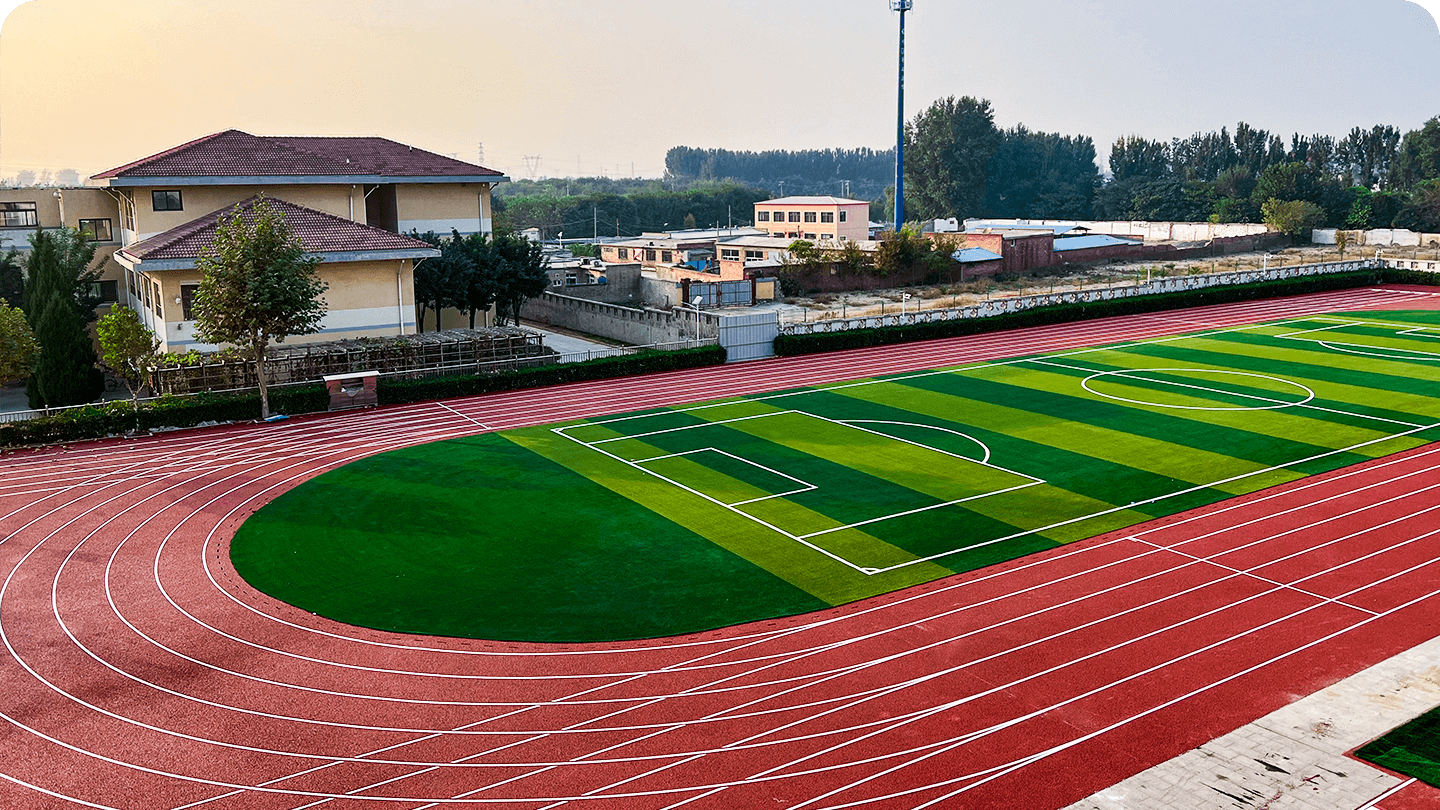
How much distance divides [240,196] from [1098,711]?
37827mm

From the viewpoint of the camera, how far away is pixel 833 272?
62781 mm

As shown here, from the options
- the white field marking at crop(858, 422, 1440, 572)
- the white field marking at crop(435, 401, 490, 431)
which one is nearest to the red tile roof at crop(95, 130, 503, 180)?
the white field marking at crop(435, 401, 490, 431)

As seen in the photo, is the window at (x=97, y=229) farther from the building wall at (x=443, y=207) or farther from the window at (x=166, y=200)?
Result: the building wall at (x=443, y=207)

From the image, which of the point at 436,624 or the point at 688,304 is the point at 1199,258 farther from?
the point at 436,624

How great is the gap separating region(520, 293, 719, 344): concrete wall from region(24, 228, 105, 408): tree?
20.6m

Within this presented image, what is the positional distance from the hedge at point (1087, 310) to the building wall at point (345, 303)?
580 inches

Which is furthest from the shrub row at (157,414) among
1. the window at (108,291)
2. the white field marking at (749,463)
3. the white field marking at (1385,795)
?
the white field marking at (1385,795)

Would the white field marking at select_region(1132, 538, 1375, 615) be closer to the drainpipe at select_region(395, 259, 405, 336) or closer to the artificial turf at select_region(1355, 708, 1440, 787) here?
the artificial turf at select_region(1355, 708, 1440, 787)

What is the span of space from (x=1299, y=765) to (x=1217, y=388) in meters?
24.9

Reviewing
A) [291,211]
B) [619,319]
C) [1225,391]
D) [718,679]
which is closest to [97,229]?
[291,211]

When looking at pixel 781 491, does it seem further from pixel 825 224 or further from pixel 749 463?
pixel 825 224

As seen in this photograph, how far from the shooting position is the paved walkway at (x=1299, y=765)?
12359 millimetres

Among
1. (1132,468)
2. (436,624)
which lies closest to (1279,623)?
(1132,468)

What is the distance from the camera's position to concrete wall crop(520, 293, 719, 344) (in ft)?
143
